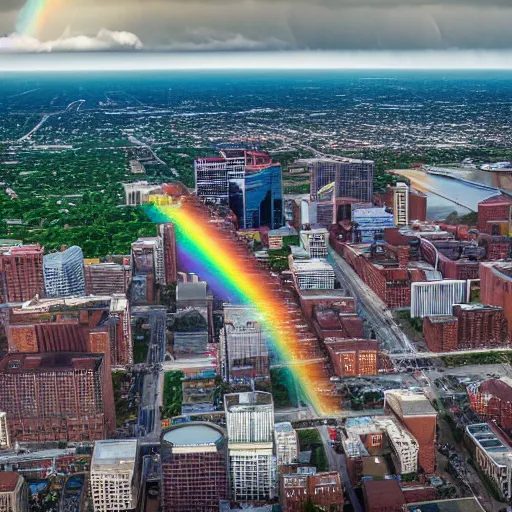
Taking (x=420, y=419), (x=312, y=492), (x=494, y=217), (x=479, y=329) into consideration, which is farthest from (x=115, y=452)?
(x=494, y=217)

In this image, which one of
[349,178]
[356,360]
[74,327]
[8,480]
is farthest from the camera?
[349,178]

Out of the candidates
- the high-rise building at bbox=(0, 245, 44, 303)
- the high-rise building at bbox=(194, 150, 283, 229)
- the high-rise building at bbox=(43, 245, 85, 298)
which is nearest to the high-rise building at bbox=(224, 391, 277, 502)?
the high-rise building at bbox=(43, 245, 85, 298)

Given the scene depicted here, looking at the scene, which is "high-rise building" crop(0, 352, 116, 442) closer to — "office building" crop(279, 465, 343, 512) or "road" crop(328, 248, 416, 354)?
"office building" crop(279, 465, 343, 512)

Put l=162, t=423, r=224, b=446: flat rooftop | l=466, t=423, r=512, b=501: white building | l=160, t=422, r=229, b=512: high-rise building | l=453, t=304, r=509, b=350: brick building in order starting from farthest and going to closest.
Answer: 1. l=453, t=304, r=509, b=350: brick building
2. l=466, t=423, r=512, b=501: white building
3. l=162, t=423, r=224, b=446: flat rooftop
4. l=160, t=422, r=229, b=512: high-rise building

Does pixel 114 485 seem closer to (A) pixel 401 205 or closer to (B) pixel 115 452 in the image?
(B) pixel 115 452

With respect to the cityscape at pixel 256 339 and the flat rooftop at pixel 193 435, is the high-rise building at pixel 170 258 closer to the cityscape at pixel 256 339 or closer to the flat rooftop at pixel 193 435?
the cityscape at pixel 256 339

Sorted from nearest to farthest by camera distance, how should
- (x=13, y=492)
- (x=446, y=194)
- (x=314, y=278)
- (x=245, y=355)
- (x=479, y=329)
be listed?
(x=13, y=492) < (x=245, y=355) < (x=479, y=329) < (x=314, y=278) < (x=446, y=194)
